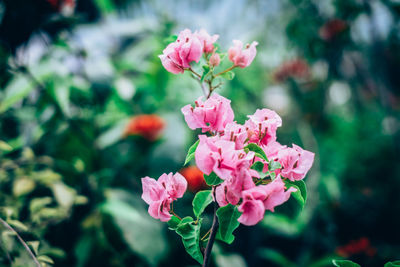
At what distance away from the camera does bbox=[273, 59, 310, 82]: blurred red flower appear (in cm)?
229

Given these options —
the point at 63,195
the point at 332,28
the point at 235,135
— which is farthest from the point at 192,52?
the point at 332,28

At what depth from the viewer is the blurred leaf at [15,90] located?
31.3 inches

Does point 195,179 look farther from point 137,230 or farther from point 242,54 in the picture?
point 242,54

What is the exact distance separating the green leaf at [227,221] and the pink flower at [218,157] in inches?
1.9

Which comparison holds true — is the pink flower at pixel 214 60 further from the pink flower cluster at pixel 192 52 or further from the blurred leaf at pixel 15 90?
the blurred leaf at pixel 15 90

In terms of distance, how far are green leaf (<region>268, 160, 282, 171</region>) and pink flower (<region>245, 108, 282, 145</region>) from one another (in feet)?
0.16

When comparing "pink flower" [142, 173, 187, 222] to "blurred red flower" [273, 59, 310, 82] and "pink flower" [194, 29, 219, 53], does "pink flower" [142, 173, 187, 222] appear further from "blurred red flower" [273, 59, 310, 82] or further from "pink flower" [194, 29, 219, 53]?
"blurred red flower" [273, 59, 310, 82]

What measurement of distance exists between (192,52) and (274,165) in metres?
0.21

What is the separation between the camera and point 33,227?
725 mm

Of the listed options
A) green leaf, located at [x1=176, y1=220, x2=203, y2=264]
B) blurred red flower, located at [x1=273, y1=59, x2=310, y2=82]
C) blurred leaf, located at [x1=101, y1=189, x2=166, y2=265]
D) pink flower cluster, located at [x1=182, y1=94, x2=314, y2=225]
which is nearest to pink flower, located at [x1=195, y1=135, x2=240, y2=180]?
pink flower cluster, located at [x1=182, y1=94, x2=314, y2=225]

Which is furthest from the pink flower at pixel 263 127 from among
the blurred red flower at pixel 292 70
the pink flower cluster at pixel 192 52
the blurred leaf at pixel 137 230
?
the blurred red flower at pixel 292 70

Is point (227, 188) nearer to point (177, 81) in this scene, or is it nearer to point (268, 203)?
point (268, 203)

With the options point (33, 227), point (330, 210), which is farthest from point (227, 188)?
point (330, 210)

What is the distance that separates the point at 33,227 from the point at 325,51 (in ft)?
6.27
